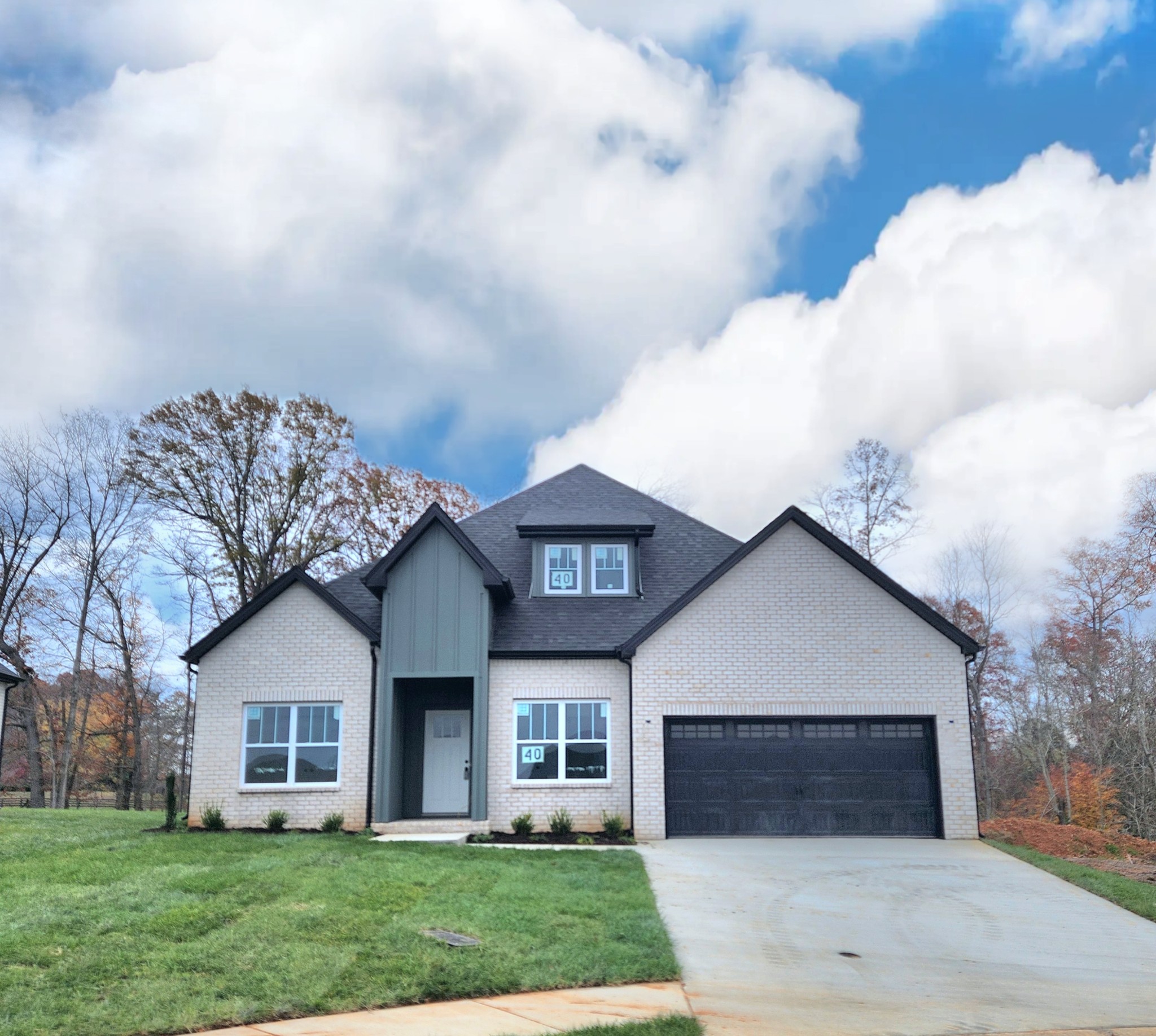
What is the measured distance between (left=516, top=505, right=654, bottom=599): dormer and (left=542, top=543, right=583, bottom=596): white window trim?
0.5 inches

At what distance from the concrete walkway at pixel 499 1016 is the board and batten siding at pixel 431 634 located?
11214mm

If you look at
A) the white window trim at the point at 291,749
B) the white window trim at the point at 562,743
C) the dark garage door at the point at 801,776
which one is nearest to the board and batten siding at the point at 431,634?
the white window trim at the point at 562,743

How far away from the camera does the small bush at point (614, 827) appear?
18.3m

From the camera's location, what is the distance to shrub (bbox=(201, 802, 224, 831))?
19.0 metres

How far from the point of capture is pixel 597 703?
19688 millimetres

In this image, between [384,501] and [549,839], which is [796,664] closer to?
[549,839]

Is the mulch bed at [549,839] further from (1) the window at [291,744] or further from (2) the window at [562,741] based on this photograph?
(1) the window at [291,744]

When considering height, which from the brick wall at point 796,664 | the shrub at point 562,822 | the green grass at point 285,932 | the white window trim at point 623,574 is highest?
the white window trim at point 623,574

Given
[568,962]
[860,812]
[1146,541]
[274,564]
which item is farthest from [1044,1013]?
[274,564]

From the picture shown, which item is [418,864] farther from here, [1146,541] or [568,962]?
[1146,541]

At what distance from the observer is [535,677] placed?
64.6 ft

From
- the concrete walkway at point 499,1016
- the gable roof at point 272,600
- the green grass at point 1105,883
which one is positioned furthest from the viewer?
the gable roof at point 272,600

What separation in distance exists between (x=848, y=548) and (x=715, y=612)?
292cm

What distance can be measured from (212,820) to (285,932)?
10.5 m
